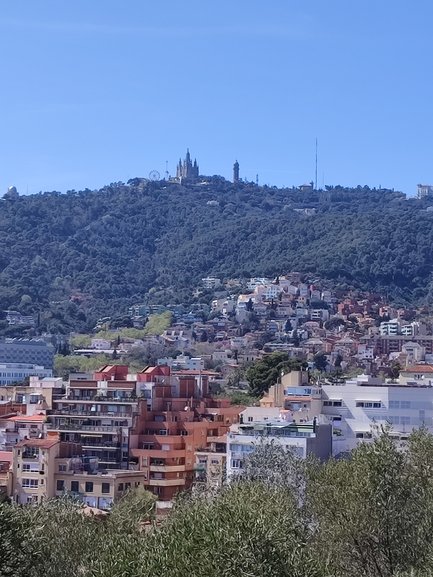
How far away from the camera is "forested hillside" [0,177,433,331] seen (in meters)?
159

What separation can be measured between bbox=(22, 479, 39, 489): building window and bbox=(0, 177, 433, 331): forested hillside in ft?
320

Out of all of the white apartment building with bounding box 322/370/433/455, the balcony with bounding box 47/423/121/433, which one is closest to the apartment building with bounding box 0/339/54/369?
the balcony with bounding box 47/423/121/433

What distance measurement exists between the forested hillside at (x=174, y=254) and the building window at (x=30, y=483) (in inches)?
3839

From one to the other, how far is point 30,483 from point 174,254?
139m

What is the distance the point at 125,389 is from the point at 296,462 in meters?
16.9

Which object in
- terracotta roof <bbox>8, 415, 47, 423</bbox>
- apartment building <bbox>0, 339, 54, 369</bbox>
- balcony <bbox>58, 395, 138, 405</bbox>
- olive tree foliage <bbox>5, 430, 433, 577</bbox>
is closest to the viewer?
olive tree foliage <bbox>5, 430, 433, 577</bbox>

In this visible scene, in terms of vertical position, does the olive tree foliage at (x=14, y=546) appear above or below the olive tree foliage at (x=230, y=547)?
below

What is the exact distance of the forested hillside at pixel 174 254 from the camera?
15938 centimetres

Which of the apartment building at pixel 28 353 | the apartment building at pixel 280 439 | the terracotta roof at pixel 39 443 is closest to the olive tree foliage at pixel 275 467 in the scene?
the apartment building at pixel 280 439

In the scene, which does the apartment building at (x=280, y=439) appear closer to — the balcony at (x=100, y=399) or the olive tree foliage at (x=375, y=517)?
the balcony at (x=100, y=399)

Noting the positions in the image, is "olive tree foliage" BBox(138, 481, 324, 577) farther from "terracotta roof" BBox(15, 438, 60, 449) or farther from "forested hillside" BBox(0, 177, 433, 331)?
"forested hillside" BBox(0, 177, 433, 331)

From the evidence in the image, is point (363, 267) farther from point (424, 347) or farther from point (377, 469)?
point (377, 469)

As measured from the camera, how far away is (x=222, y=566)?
18797 mm

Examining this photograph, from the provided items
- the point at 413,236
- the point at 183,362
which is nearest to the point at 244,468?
the point at 183,362
